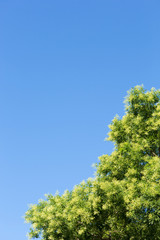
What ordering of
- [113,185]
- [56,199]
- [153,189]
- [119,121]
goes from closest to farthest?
[153,189], [113,185], [56,199], [119,121]

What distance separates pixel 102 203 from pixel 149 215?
12.5 ft

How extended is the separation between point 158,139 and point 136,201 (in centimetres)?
706

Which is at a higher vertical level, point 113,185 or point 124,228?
point 113,185

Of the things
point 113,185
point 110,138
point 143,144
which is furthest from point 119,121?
point 113,185

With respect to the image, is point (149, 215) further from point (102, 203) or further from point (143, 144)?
point (143, 144)

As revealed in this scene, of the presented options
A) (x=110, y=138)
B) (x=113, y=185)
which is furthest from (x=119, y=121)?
(x=113, y=185)

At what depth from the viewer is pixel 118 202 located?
18516mm

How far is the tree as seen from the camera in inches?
677

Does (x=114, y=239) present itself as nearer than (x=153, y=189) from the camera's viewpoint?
No

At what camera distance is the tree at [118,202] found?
1720 centimetres

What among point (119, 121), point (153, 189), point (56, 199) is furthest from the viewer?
point (119, 121)

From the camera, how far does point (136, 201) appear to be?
16.8 meters

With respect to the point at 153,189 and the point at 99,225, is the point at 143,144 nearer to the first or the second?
the point at 153,189

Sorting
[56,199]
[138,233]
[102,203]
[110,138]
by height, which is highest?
[110,138]
